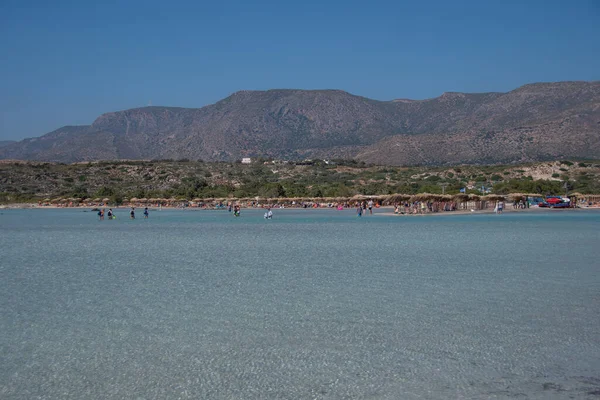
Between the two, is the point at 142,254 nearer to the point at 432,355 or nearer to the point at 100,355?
the point at 100,355

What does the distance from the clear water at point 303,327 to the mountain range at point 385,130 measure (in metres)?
83.2

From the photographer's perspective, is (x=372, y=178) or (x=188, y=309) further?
(x=372, y=178)

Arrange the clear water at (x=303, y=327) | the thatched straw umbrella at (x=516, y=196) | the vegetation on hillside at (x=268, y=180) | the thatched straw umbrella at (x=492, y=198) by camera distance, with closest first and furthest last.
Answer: the clear water at (x=303, y=327), the thatched straw umbrella at (x=492, y=198), the thatched straw umbrella at (x=516, y=196), the vegetation on hillside at (x=268, y=180)

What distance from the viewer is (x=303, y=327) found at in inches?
364

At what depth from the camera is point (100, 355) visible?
792 cm

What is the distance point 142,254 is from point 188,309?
9624 mm

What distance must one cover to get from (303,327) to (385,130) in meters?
136

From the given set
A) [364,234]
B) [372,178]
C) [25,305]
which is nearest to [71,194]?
[372,178]

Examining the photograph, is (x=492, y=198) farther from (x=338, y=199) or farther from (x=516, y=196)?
(x=338, y=199)

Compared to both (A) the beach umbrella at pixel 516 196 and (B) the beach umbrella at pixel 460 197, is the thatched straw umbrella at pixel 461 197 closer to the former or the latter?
(B) the beach umbrella at pixel 460 197

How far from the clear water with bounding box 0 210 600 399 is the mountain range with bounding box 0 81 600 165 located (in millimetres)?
83174

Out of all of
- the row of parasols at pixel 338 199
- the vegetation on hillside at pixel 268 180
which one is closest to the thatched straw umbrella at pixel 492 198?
the row of parasols at pixel 338 199

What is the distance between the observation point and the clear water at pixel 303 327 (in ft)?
22.4

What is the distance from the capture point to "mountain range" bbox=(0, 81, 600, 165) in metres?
98.7
